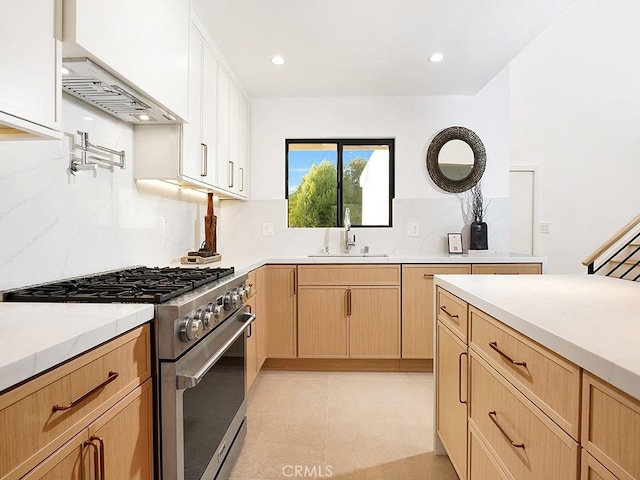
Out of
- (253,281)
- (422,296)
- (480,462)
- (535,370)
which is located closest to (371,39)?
(253,281)

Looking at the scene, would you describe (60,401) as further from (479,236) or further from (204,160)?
(479,236)

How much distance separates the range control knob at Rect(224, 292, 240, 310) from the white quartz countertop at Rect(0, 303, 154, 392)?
550mm

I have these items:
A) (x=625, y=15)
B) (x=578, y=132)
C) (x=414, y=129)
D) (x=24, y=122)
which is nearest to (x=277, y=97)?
(x=414, y=129)

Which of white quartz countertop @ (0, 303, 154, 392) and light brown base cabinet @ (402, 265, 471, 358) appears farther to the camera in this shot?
light brown base cabinet @ (402, 265, 471, 358)

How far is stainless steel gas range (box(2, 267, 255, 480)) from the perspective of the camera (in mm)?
1207

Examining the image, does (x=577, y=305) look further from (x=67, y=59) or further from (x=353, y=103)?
(x=353, y=103)

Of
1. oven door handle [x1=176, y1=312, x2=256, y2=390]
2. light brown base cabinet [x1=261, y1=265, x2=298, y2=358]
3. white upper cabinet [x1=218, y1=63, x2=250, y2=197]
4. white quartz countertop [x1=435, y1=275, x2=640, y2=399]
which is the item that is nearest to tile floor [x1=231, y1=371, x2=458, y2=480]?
light brown base cabinet [x1=261, y1=265, x2=298, y2=358]

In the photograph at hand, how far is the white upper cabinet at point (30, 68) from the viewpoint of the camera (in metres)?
0.96

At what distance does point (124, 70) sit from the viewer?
144 centimetres

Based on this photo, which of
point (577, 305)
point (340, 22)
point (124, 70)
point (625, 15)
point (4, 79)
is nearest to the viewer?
point (4, 79)

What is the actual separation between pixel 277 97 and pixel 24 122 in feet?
9.33

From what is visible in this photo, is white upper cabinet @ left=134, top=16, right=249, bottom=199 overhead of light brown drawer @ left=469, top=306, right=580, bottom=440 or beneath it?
overhead

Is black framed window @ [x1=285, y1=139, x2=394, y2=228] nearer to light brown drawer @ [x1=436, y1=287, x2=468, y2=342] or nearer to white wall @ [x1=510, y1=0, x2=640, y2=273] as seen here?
light brown drawer @ [x1=436, y1=287, x2=468, y2=342]

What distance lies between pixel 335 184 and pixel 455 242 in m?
1.23
